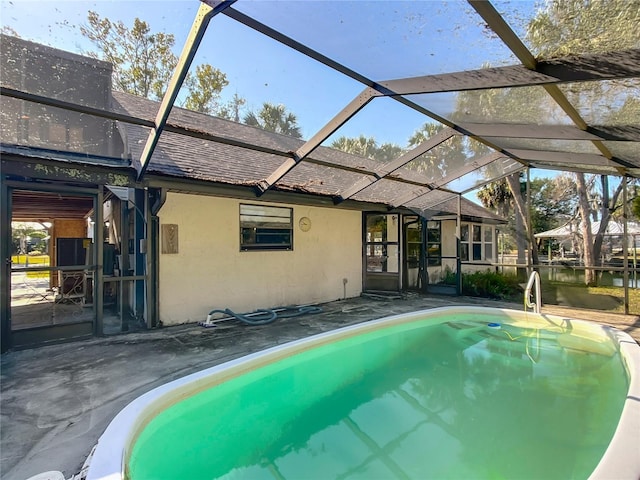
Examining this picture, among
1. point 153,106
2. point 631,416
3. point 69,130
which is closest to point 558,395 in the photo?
point 631,416

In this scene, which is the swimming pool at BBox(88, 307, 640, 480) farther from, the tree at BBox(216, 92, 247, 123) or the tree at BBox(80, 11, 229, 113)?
the tree at BBox(80, 11, 229, 113)

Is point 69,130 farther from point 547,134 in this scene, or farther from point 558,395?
point 558,395

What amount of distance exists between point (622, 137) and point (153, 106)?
31.6ft

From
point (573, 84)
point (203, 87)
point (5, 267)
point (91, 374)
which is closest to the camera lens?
point (573, 84)

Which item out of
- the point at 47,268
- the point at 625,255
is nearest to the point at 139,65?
the point at 47,268

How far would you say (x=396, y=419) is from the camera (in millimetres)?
4230

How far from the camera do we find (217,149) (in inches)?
334

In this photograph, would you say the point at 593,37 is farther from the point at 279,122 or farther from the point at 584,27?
the point at 279,122

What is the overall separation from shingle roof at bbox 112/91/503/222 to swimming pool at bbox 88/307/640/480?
3.74 metres

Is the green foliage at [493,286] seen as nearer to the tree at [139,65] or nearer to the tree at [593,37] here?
the tree at [593,37]

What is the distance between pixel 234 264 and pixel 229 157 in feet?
8.80

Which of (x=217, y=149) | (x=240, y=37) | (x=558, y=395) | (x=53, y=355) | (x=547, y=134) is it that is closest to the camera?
(x=240, y=37)

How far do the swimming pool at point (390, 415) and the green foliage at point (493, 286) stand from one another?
12.2 feet

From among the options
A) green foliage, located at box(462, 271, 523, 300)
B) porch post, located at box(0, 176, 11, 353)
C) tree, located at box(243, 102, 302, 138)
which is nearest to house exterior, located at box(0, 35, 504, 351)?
porch post, located at box(0, 176, 11, 353)
